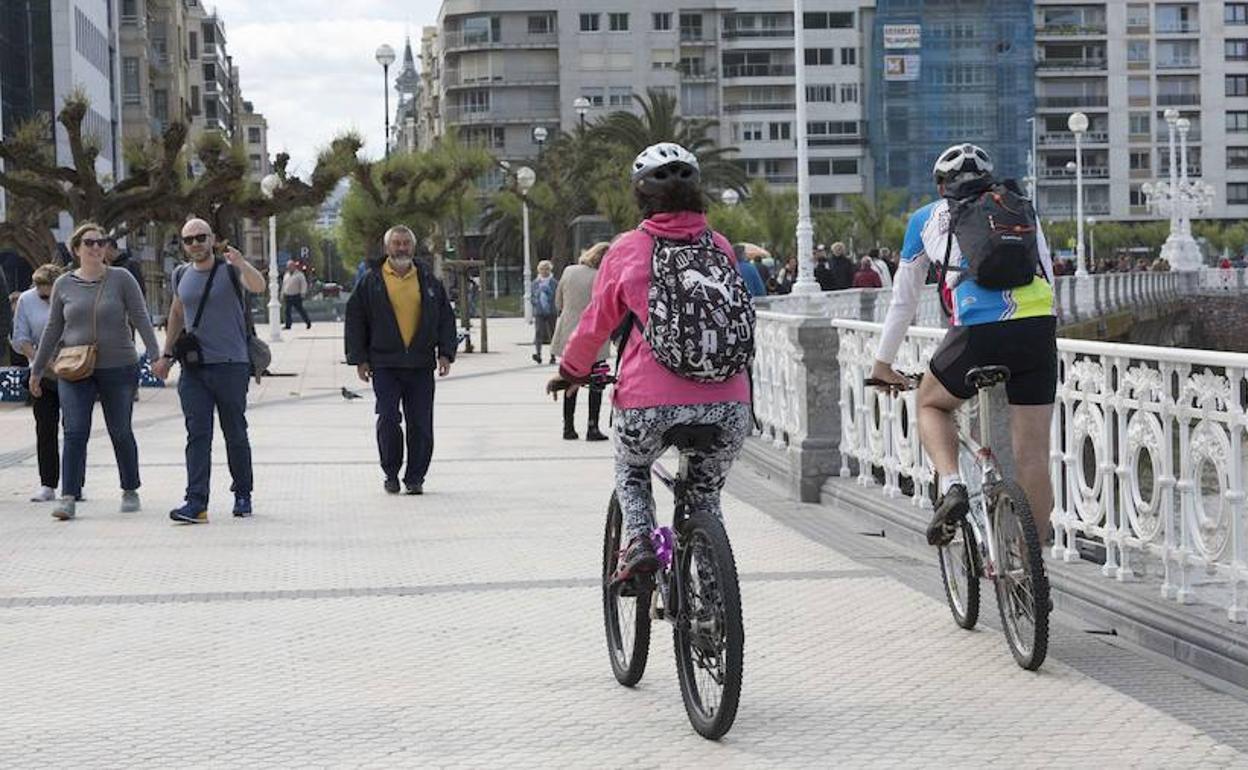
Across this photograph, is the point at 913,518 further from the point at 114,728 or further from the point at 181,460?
the point at 181,460

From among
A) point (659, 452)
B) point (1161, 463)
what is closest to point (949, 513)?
point (1161, 463)

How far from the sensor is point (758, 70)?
131 metres

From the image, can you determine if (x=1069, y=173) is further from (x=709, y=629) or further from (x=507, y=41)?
(x=709, y=629)

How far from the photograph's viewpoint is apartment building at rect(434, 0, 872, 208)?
4921 inches

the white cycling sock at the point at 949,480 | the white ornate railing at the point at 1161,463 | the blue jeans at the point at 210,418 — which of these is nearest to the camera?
the white ornate railing at the point at 1161,463

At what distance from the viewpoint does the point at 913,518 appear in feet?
37.4

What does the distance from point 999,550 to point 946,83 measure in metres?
121

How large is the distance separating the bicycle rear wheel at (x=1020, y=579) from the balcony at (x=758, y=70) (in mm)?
123144

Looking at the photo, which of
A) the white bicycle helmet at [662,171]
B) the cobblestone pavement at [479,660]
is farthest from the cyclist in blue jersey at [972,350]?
the white bicycle helmet at [662,171]

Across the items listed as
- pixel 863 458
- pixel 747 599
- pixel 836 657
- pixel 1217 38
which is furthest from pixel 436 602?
pixel 1217 38

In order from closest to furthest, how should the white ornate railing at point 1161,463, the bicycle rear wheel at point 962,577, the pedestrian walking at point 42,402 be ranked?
the white ornate railing at point 1161,463
the bicycle rear wheel at point 962,577
the pedestrian walking at point 42,402

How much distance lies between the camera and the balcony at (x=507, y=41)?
412 feet

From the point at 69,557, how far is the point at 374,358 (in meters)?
3.68

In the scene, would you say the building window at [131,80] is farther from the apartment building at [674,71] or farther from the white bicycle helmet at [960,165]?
the white bicycle helmet at [960,165]
